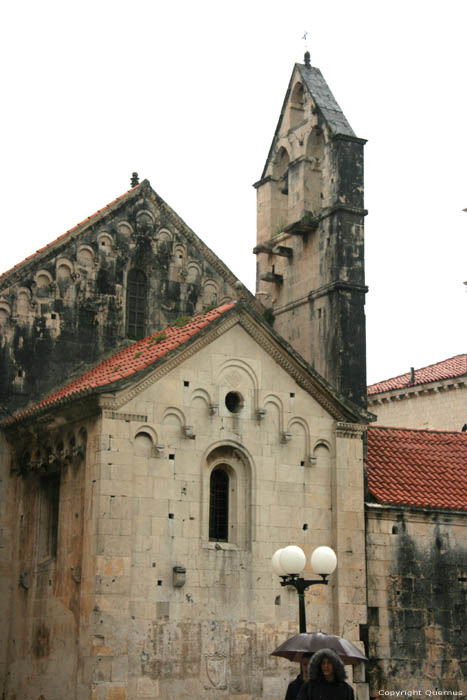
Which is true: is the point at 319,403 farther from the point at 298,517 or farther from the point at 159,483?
the point at 159,483

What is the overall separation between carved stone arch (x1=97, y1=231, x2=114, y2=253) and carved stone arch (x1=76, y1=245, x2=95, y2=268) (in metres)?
0.29

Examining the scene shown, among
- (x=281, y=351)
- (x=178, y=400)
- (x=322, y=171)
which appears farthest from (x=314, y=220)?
(x=178, y=400)

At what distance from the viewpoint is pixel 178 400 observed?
22.5 meters

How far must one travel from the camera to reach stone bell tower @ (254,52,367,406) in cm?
2636

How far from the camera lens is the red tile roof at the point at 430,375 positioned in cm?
4053

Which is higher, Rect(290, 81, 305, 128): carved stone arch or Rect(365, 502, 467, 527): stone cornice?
Rect(290, 81, 305, 128): carved stone arch

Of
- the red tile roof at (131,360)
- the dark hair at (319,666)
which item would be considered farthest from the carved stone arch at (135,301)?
the dark hair at (319,666)

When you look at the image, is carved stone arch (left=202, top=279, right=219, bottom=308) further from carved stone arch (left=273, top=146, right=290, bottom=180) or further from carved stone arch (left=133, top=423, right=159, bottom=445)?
carved stone arch (left=133, top=423, right=159, bottom=445)

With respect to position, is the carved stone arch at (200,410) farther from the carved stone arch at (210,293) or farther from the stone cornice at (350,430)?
the carved stone arch at (210,293)

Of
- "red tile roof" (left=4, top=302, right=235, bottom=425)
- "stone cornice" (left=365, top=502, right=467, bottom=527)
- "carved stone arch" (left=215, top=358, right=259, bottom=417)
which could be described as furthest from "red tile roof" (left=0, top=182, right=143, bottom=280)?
"stone cornice" (left=365, top=502, right=467, bottom=527)

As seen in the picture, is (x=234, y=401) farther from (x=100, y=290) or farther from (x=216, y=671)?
(x=216, y=671)

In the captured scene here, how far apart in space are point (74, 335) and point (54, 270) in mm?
1590

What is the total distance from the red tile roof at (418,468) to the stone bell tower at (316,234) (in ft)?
5.09

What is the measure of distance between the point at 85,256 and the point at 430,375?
18.9 metres
